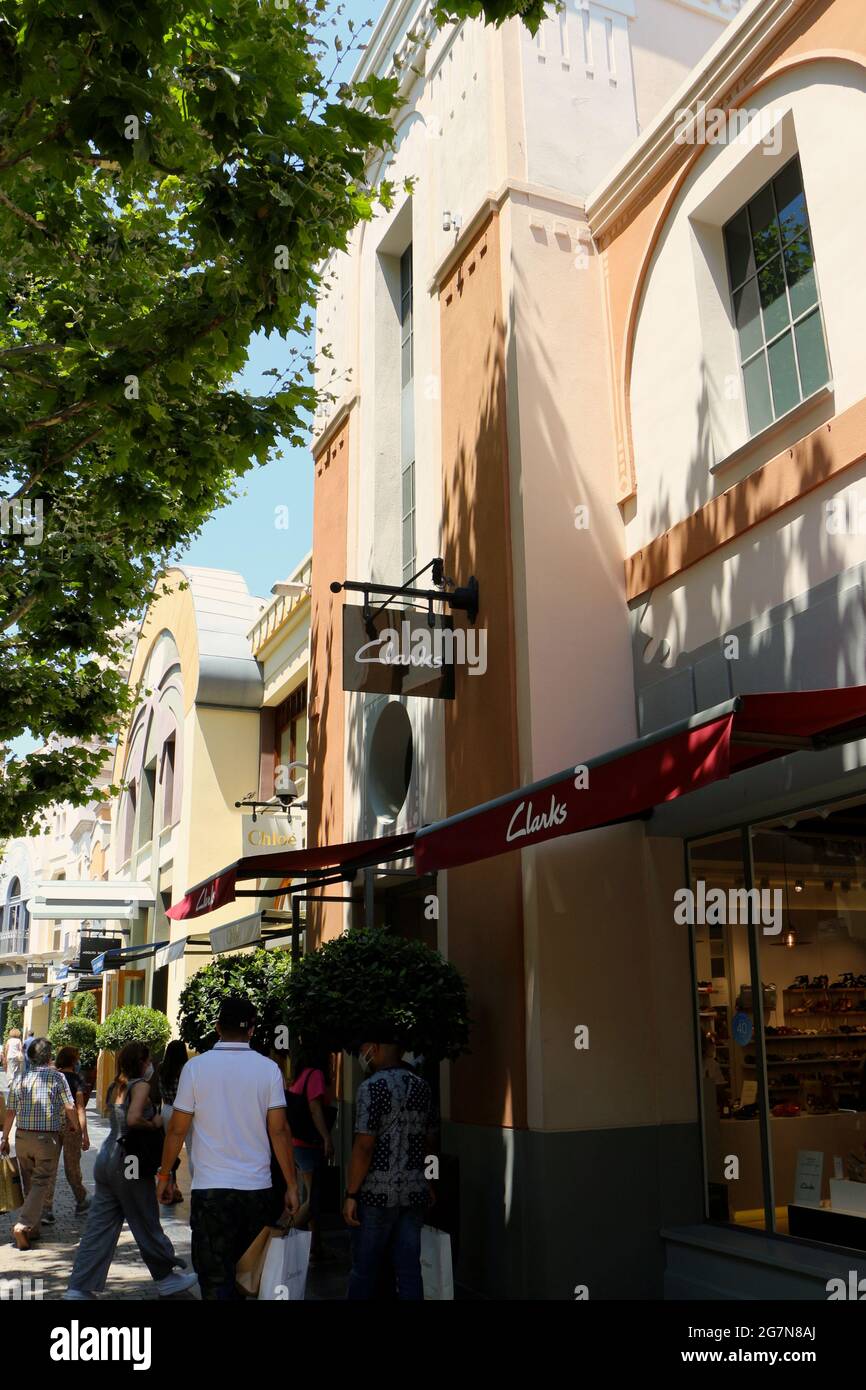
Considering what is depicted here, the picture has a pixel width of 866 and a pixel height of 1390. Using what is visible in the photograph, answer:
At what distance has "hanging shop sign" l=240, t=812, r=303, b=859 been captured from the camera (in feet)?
57.4

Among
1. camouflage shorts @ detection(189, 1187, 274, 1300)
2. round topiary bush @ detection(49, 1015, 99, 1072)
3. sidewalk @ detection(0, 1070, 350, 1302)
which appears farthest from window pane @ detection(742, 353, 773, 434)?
round topiary bush @ detection(49, 1015, 99, 1072)

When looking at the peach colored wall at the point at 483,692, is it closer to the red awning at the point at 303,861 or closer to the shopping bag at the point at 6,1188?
the red awning at the point at 303,861

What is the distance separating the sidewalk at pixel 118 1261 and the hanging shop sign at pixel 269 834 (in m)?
6.11

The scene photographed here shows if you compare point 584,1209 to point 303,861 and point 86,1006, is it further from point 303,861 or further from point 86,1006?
point 86,1006

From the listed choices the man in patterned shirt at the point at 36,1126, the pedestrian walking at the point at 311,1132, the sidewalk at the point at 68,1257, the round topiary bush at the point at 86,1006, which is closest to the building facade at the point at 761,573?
the pedestrian walking at the point at 311,1132

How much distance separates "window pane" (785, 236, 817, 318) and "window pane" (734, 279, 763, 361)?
1.28 feet

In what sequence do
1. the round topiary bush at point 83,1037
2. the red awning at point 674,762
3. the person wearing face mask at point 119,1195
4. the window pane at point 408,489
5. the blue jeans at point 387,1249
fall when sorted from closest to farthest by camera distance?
the red awning at point 674,762 → the blue jeans at point 387,1249 → the person wearing face mask at point 119,1195 → the window pane at point 408,489 → the round topiary bush at point 83,1037

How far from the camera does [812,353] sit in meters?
7.44

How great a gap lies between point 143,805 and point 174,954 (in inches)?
449

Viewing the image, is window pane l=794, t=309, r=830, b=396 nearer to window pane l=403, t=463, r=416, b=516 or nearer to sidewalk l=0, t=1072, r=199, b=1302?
window pane l=403, t=463, r=416, b=516

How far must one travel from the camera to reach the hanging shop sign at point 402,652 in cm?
958

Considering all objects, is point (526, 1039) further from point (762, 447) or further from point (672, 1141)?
point (762, 447)

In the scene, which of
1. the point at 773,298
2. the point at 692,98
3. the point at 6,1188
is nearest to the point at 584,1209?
the point at 6,1188
